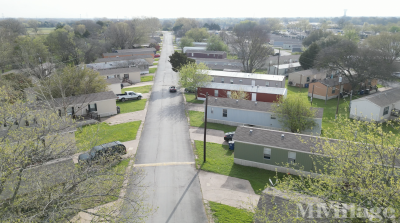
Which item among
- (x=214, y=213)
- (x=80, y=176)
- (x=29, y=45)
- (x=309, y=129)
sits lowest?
(x=214, y=213)

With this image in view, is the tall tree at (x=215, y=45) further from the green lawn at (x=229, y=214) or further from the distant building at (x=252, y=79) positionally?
the green lawn at (x=229, y=214)

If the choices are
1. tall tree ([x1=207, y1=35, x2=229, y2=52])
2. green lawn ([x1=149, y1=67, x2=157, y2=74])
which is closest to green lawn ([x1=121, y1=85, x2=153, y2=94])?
green lawn ([x1=149, y1=67, x2=157, y2=74])

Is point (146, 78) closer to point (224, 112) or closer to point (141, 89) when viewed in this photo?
point (141, 89)

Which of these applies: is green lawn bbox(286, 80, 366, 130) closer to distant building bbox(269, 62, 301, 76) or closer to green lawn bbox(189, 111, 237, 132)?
green lawn bbox(189, 111, 237, 132)

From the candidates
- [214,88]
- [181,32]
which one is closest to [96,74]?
[214,88]

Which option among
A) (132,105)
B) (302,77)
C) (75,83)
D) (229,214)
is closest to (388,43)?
(302,77)

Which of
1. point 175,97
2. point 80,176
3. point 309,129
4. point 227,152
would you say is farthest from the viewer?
point 175,97

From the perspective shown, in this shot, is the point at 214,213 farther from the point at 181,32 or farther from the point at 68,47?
the point at 181,32
